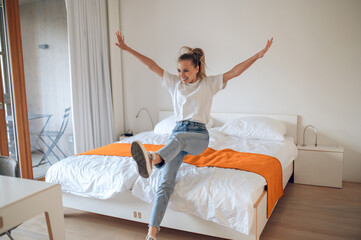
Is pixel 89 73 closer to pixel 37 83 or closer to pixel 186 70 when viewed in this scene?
pixel 37 83

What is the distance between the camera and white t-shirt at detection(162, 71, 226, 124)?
2.37 m

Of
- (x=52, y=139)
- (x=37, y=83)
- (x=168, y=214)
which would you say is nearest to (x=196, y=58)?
(x=168, y=214)

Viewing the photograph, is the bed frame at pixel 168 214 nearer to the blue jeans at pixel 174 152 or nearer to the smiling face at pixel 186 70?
the blue jeans at pixel 174 152

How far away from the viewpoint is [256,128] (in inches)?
133

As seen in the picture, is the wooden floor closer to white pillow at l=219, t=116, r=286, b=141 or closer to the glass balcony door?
white pillow at l=219, t=116, r=286, b=141

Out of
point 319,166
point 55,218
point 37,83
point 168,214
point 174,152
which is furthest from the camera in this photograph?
point 37,83

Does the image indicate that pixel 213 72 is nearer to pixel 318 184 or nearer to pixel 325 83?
pixel 325 83

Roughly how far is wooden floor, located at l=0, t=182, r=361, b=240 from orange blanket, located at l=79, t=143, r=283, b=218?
0.20m

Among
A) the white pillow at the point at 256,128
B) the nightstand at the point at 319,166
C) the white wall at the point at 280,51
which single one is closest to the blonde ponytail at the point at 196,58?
the white pillow at the point at 256,128

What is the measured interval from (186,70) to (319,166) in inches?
75.5

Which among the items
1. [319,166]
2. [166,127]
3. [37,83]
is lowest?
[319,166]

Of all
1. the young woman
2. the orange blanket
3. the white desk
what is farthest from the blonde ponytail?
the white desk

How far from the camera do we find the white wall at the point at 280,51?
133 inches

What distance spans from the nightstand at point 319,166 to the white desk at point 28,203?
8.75ft
